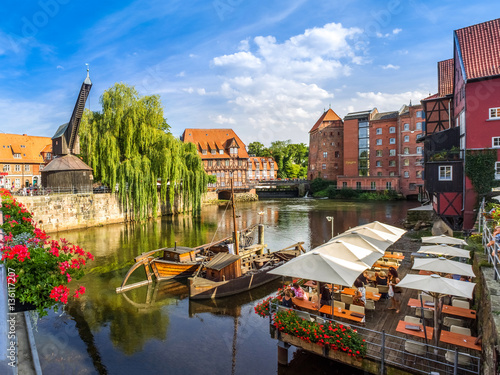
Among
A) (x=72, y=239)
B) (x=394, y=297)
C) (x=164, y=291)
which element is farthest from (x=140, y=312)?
(x=72, y=239)

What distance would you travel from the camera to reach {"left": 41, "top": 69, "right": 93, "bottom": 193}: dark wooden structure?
97.0 ft

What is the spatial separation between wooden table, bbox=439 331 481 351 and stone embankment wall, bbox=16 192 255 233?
26.0 meters

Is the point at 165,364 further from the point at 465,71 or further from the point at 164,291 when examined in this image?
the point at 465,71

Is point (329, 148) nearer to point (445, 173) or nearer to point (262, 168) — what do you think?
point (262, 168)

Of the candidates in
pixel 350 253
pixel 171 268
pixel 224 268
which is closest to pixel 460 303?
pixel 350 253

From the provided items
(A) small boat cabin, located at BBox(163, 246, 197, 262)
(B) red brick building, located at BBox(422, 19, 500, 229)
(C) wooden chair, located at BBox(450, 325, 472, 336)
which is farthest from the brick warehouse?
(C) wooden chair, located at BBox(450, 325, 472, 336)

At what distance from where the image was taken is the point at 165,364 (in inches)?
370

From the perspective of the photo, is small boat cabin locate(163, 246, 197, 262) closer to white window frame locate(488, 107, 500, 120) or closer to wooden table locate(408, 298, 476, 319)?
wooden table locate(408, 298, 476, 319)

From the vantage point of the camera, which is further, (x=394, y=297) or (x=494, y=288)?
(x=394, y=297)

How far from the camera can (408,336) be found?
26.0 ft

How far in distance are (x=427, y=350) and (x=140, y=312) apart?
977 cm

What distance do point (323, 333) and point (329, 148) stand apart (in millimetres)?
63904

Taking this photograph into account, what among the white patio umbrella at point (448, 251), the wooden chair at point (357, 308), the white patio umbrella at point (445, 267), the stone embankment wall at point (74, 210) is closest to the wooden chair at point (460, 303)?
the white patio umbrella at point (445, 267)

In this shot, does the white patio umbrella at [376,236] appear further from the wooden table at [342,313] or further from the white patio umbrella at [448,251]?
the wooden table at [342,313]
